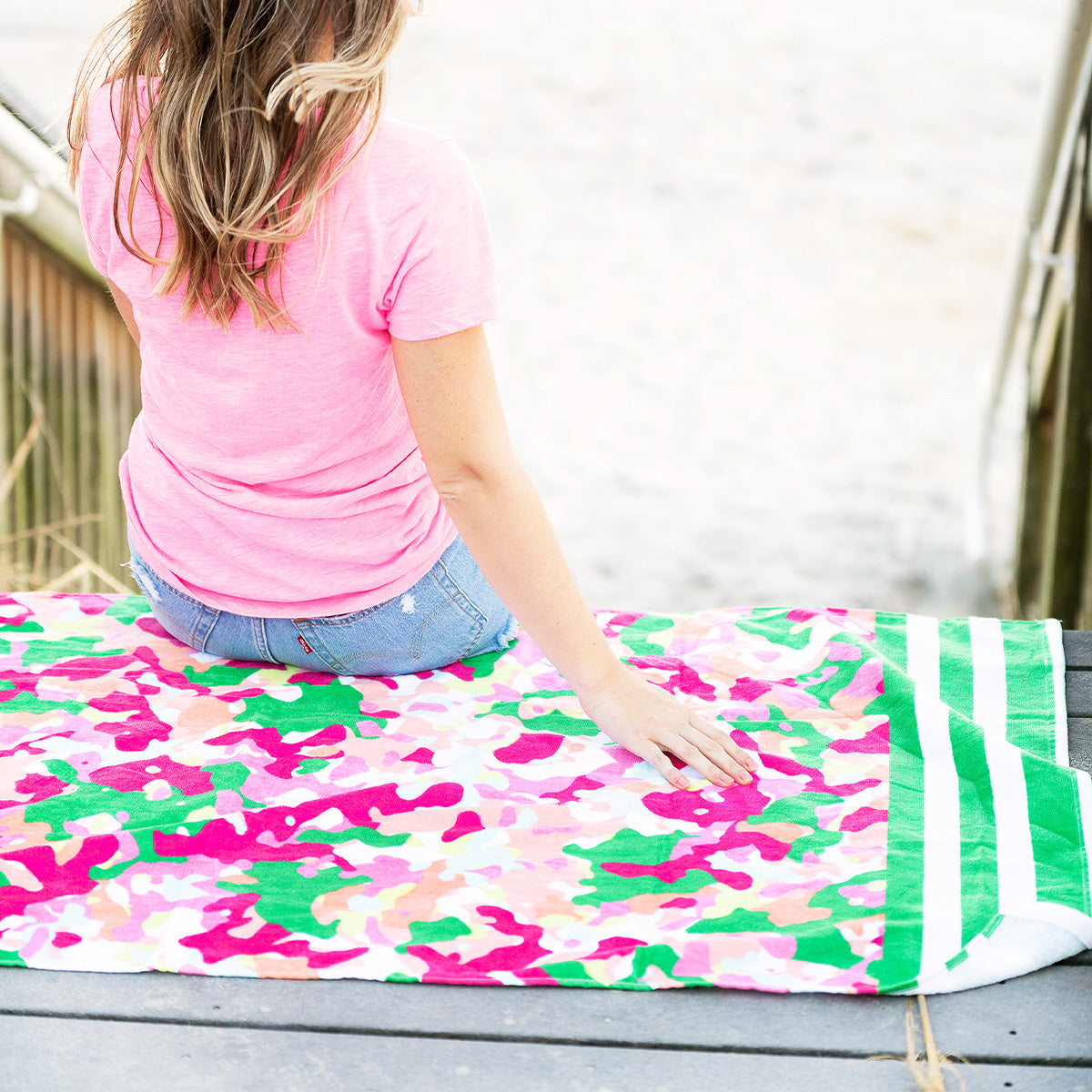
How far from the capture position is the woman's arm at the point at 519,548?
114 centimetres

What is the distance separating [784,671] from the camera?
1.42 metres

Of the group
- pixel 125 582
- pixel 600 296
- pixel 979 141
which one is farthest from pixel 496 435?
pixel 979 141

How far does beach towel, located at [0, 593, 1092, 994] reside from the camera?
38.8 inches

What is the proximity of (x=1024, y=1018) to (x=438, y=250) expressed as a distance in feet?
2.50

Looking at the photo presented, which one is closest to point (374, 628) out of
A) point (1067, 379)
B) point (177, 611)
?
point (177, 611)

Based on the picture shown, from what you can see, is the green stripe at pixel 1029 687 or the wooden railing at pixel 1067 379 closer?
the green stripe at pixel 1029 687

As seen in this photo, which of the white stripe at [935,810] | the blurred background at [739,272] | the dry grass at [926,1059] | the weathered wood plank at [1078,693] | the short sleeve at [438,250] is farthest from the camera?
the blurred background at [739,272]

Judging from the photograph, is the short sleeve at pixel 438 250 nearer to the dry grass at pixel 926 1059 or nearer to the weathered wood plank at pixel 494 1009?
the weathered wood plank at pixel 494 1009

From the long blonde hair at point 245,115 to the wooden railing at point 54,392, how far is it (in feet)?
3.39

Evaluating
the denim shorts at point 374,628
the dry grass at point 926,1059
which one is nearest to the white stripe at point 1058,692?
the dry grass at point 926,1059

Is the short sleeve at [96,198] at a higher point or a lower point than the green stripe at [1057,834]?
higher

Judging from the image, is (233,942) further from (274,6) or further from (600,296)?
(600,296)

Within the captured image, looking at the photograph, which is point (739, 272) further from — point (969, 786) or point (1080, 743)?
point (969, 786)

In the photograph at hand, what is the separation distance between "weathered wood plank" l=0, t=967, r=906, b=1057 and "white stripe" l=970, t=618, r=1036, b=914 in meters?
0.18
